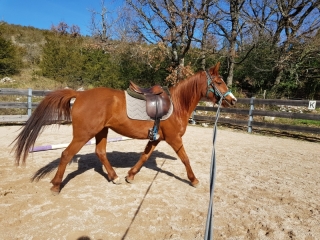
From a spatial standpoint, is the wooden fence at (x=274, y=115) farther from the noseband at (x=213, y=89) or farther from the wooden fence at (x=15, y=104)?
the wooden fence at (x=15, y=104)

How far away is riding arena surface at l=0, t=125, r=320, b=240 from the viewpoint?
2.33 meters

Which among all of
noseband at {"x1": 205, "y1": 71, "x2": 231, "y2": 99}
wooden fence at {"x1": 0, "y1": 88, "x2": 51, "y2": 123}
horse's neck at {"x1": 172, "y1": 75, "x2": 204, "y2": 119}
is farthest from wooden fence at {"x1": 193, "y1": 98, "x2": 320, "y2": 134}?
wooden fence at {"x1": 0, "y1": 88, "x2": 51, "y2": 123}

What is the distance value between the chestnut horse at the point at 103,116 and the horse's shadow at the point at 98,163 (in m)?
0.60

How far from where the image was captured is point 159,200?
3.00 m

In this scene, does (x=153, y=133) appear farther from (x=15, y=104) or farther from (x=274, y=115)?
(x=15, y=104)

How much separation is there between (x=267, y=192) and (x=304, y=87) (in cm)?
1595

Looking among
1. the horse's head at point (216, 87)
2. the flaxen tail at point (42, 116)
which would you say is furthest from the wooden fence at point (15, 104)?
the horse's head at point (216, 87)

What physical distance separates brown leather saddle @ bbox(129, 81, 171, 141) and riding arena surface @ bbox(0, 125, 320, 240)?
0.88 m

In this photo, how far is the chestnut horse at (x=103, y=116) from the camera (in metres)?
3.11

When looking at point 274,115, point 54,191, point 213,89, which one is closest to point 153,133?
point 213,89

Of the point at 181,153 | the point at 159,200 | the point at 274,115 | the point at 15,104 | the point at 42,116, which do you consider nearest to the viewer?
the point at 159,200

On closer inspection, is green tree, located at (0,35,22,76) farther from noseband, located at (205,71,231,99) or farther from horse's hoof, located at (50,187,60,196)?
noseband, located at (205,71,231,99)

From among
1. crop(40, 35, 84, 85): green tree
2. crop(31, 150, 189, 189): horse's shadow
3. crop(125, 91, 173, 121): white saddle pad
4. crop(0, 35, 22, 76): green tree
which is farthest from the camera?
crop(40, 35, 84, 85): green tree

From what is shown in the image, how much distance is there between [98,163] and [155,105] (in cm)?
202
